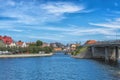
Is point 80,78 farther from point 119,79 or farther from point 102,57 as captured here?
point 102,57

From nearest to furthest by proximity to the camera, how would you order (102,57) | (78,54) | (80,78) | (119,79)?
1. (119,79)
2. (80,78)
3. (102,57)
4. (78,54)

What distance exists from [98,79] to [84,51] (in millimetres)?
118954

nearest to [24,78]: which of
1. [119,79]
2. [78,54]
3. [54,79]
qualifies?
[54,79]

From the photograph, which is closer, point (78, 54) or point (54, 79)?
point (54, 79)

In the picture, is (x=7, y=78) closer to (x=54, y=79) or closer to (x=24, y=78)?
(x=24, y=78)

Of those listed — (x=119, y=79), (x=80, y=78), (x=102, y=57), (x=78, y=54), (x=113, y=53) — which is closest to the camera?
(x=119, y=79)

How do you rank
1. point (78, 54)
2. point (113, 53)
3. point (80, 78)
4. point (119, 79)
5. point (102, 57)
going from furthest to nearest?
1. point (78, 54)
2. point (102, 57)
3. point (113, 53)
4. point (80, 78)
5. point (119, 79)

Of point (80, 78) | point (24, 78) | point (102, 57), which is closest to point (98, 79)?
point (80, 78)

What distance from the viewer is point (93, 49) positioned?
593 ft

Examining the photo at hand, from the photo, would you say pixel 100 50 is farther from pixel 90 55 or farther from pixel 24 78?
pixel 24 78


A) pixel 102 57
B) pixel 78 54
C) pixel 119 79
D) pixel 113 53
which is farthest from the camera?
pixel 78 54

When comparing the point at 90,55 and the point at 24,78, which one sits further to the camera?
the point at 90,55

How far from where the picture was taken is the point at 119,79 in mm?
67438

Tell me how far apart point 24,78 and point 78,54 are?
128301 millimetres
